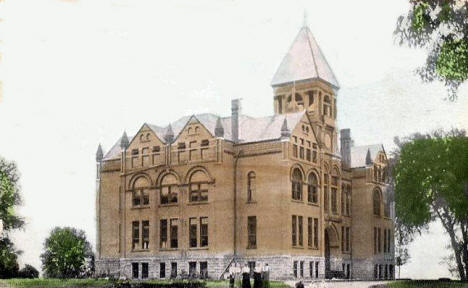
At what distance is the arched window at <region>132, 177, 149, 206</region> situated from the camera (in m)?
6.63

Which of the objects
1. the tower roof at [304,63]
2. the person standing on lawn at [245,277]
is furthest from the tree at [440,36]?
the person standing on lawn at [245,277]

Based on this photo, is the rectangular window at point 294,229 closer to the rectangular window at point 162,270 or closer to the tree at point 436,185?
the tree at point 436,185

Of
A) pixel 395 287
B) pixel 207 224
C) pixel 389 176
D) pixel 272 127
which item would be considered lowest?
pixel 395 287

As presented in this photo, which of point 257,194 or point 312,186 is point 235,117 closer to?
point 257,194

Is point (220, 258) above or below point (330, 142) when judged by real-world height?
below

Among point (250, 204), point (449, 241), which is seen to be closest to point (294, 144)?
point (250, 204)

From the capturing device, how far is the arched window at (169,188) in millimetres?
6574

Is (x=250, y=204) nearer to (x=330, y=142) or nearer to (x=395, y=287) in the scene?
(x=330, y=142)

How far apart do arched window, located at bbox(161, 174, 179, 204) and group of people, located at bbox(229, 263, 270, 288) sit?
817mm

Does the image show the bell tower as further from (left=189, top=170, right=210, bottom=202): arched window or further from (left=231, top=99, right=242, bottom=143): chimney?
(left=189, top=170, right=210, bottom=202): arched window

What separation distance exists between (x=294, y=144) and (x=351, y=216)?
0.83 metres

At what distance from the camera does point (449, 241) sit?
19.6 feet

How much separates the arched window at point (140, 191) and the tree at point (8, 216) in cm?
99

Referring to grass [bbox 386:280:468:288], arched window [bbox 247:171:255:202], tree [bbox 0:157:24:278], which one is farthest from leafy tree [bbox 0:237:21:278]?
grass [bbox 386:280:468:288]
